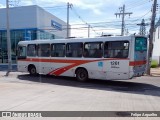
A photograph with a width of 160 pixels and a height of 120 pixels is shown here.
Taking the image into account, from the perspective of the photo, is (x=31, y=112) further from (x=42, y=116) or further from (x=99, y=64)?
(x=99, y=64)

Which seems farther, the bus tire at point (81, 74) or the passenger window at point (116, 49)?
the bus tire at point (81, 74)

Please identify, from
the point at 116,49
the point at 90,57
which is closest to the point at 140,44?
the point at 116,49

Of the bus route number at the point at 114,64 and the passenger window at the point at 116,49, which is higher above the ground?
the passenger window at the point at 116,49

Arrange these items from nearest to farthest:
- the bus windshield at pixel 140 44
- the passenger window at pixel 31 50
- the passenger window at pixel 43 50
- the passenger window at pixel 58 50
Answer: the bus windshield at pixel 140 44
the passenger window at pixel 58 50
the passenger window at pixel 43 50
the passenger window at pixel 31 50

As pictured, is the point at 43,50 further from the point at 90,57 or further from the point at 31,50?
the point at 90,57

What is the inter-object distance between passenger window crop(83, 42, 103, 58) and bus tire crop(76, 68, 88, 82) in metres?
1.04

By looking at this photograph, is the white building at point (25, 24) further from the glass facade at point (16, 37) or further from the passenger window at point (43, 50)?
the passenger window at point (43, 50)

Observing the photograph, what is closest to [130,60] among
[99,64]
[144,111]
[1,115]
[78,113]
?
[99,64]

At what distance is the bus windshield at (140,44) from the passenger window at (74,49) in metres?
3.64

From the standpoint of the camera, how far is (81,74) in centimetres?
1628

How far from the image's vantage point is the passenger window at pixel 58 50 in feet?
56.3

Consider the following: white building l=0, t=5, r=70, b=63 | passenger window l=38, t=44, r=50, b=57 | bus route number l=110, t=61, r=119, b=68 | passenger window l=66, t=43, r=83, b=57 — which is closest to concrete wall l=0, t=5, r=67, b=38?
white building l=0, t=5, r=70, b=63

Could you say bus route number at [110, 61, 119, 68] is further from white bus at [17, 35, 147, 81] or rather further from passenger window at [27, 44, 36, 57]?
passenger window at [27, 44, 36, 57]

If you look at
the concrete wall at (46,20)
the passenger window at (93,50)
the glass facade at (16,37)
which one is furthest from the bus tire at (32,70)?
the concrete wall at (46,20)
